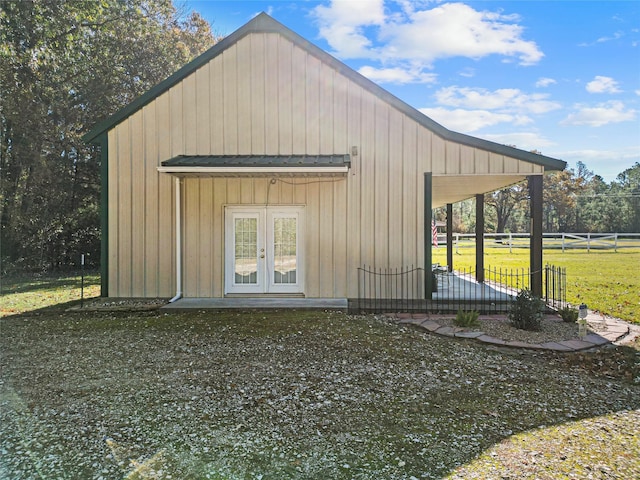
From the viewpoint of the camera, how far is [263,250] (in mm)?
10039

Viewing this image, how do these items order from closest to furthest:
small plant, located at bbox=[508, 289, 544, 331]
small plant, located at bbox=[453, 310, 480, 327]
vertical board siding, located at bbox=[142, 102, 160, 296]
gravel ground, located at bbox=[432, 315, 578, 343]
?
gravel ground, located at bbox=[432, 315, 578, 343] < small plant, located at bbox=[508, 289, 544, 331] < small plant, located at bbox=[453, 310, 480, 327] < vertical board siding, located at bbox=[142, 102, 160, 296]

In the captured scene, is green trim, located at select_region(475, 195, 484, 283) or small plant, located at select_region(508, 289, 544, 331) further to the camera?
green trim, located at select_region(475, 195, 484, 283)

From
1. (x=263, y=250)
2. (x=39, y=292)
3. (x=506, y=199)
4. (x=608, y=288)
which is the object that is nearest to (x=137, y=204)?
(x=263, y=250)

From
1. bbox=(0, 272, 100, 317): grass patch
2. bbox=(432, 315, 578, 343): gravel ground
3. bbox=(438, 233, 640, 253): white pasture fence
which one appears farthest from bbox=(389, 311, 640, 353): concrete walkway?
bbox=(438, 233, 640, 253): white pasture fence

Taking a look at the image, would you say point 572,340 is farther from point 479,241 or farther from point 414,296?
point 479,241

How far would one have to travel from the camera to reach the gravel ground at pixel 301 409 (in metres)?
3.09

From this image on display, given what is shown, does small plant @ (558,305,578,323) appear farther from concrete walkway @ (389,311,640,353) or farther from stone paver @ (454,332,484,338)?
stone paver @ (454,332,484,338)

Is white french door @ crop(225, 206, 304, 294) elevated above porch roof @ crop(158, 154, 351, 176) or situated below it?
below

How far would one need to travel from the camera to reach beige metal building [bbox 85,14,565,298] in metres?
9.72

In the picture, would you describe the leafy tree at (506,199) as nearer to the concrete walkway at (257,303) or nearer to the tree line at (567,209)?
the tree line at (567,209)

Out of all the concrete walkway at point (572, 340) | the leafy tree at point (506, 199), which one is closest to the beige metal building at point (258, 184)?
the concrete walkway at point (572, 340)

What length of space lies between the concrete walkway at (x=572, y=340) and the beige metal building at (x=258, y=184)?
7.23 feet

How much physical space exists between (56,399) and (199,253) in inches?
228

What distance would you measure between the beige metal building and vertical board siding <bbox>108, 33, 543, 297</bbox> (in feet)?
0.08
